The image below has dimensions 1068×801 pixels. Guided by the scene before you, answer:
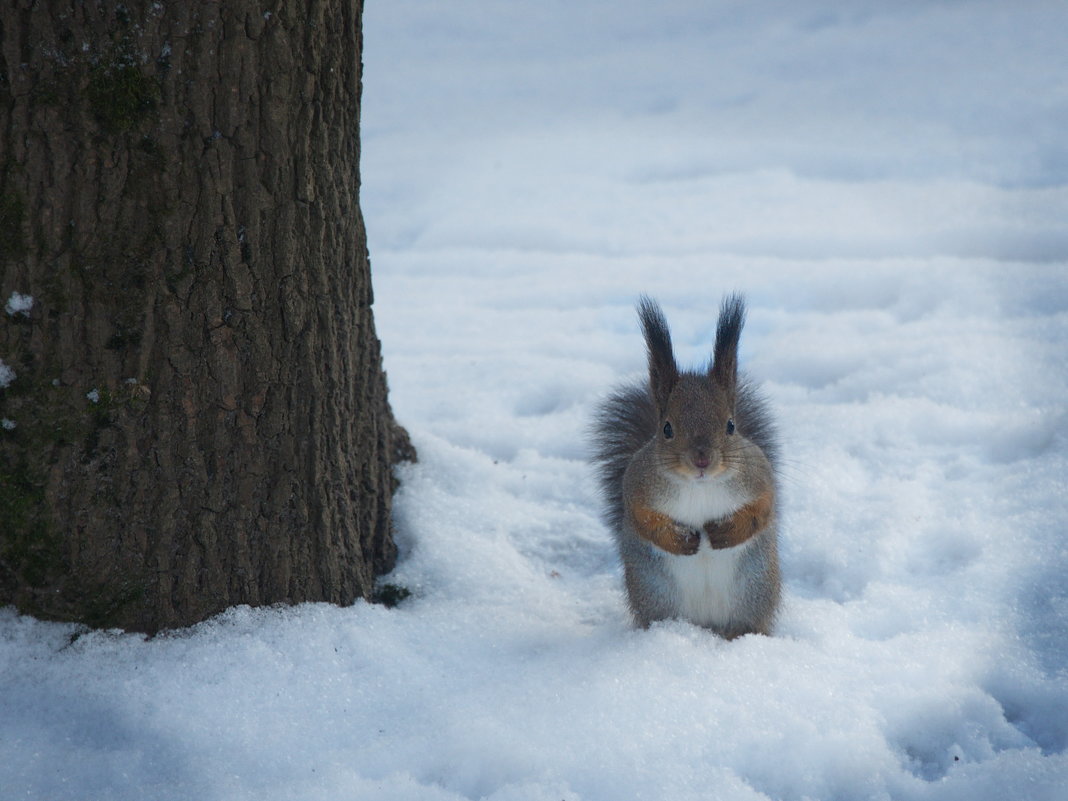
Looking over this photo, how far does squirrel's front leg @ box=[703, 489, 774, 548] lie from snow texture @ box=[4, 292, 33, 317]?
131 centimetres

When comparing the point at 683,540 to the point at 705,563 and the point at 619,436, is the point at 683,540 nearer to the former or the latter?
the point at 705,563

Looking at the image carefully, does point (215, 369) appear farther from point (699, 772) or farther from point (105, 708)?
point (699, 772)

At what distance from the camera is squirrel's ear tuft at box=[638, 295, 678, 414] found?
2021mm

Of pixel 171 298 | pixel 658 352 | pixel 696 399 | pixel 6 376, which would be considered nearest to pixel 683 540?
pixel 696 399

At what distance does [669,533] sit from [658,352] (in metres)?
0.37

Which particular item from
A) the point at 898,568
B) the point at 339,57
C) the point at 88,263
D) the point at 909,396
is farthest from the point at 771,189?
the point at 88,263

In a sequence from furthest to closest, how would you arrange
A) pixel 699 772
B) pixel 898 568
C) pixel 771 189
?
1. pixel 771 189
2. pixel 898 568
3. pixel 699 772

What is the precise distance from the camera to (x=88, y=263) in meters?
1.65

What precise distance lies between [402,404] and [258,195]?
181 centimetres

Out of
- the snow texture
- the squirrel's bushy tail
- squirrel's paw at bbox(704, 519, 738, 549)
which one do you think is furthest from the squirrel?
the snow texture

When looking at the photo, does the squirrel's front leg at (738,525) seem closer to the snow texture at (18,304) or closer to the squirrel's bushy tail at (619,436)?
the squirrel's bushy tail at (619,436)

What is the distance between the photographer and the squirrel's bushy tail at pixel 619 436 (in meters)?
2.34

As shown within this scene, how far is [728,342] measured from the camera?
205 cm

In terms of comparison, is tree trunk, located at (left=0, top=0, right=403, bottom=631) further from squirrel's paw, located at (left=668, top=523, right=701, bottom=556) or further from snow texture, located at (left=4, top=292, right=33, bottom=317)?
squirrel's paw, located at (left=668, top=523, right=701, bottom=556)
